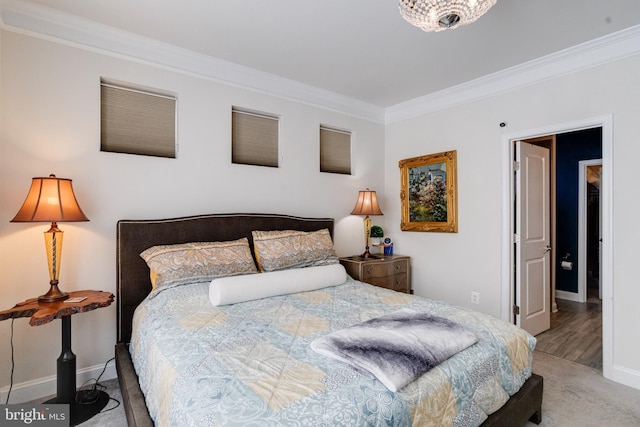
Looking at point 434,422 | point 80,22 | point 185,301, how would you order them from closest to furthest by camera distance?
point 434,422
point 185,301
point 80,22

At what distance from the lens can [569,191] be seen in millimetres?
4887

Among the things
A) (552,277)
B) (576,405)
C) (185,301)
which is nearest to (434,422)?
(185,301)

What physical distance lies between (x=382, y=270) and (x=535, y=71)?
2.42m

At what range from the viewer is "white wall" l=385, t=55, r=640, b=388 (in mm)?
2494

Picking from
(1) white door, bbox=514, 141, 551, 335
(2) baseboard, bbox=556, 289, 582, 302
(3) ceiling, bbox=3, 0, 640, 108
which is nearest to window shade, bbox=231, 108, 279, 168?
(3) ceiling, bbox=3, 0, 640, 108

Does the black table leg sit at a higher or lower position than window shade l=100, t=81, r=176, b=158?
lower

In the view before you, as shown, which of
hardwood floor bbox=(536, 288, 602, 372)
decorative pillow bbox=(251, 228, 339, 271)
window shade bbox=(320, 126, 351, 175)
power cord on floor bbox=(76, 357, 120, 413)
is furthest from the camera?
window shade bbox=(320, 126, 351, 175)

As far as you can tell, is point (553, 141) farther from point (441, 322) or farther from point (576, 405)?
point (441, 322)

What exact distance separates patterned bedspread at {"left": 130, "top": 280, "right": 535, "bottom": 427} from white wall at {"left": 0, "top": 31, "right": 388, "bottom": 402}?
73 cm

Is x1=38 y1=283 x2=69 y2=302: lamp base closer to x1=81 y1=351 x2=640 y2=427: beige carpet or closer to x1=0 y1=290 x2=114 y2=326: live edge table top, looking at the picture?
x1=0 y1=290 x2=114 y2=326: live edge table top

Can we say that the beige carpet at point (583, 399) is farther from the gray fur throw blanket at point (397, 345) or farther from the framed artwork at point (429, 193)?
the framed artwork at point (429, 193)

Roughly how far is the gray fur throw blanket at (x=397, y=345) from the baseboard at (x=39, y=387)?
6.62 ft

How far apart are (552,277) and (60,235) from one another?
499cm

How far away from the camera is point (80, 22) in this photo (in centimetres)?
234
